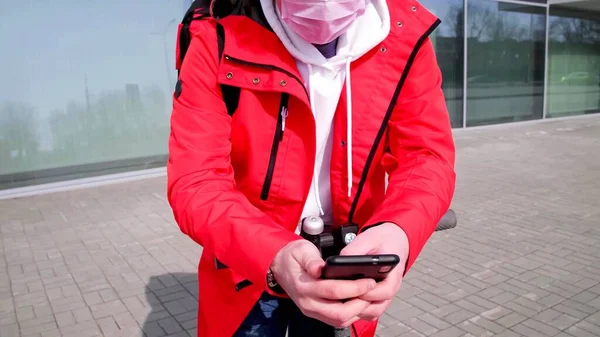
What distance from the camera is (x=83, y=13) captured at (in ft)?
24.5

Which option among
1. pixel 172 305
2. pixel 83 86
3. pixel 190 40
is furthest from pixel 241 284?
pixel 83 86

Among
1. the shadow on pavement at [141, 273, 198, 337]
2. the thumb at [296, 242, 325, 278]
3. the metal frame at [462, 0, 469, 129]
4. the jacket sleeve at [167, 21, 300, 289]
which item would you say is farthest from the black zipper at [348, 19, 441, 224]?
the metal frame at [462, 0, 469, 129]

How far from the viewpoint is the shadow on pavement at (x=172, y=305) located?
11.6ft

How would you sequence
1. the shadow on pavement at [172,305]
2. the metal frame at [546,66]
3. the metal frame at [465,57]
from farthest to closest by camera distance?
the metal frame at [546,66]
the metal frame at [465,57]
the shadow on pavement at [172,305]

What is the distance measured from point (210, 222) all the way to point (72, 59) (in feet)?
23.2

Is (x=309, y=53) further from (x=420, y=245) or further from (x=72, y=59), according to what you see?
(x=72, y=59)

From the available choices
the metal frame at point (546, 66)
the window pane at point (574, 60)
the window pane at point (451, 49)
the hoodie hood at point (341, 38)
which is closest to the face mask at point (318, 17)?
the hoodie hood at point (341, 38)

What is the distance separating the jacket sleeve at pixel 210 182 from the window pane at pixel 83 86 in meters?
6.76

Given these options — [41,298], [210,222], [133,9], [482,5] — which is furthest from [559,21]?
[210,222]

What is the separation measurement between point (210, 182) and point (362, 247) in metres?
0.42

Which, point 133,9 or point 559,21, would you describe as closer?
point 133,9

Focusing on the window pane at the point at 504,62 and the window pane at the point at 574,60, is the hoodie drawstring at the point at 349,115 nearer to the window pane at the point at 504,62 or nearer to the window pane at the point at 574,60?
the window pane at the point at 504,62

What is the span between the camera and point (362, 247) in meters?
1.19

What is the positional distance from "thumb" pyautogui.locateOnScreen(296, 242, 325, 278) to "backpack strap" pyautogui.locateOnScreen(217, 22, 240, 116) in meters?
0.48
